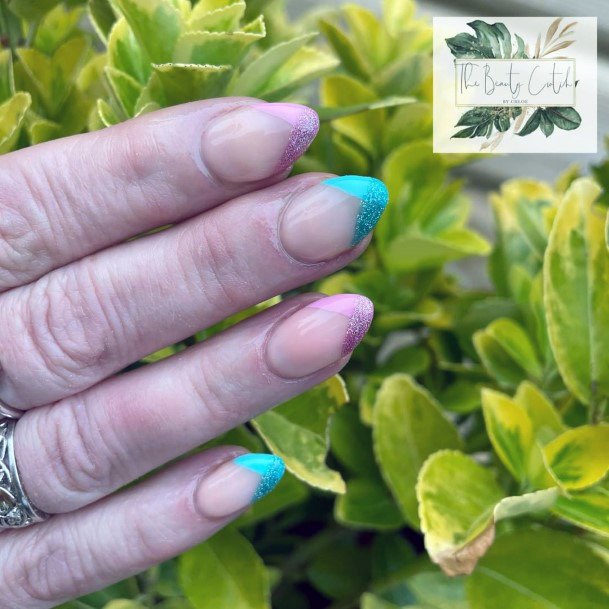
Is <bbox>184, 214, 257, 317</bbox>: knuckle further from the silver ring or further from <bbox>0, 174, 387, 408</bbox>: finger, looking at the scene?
the silver ring

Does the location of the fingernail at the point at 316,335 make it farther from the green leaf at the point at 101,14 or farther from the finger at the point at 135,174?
the green leaf at the point at 101,14

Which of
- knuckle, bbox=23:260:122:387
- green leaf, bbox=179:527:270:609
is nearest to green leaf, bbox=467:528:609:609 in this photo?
green leaf, bbox=179:527:270:609

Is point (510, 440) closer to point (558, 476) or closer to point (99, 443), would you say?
point (558, 476)

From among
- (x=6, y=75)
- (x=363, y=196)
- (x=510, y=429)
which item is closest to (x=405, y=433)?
(x=510, y=429)

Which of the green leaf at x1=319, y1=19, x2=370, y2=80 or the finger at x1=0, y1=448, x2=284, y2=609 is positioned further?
the green leaf at x1=319, y1=19, x2=370, y2=80

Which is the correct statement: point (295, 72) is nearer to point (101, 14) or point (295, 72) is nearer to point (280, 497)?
point (101, 14)

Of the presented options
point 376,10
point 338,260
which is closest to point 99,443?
point 338,260
